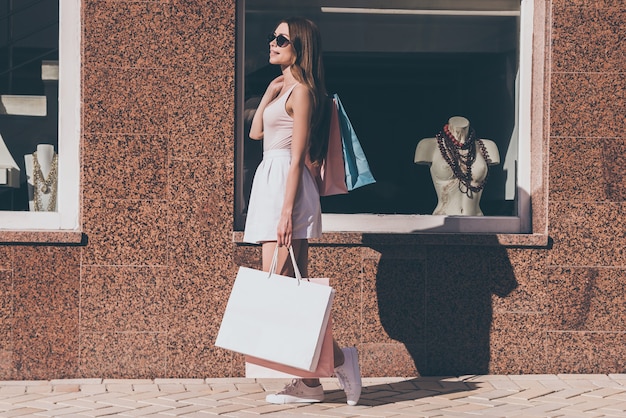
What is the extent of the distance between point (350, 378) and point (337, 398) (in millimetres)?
254

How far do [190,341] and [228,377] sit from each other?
33cm

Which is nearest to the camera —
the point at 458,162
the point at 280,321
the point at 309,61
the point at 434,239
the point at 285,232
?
the point at 280,321

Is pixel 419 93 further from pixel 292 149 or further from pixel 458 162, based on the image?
pixel 292 149

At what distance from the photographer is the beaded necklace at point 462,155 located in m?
7.54

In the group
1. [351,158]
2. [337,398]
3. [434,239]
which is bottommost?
[337,398]

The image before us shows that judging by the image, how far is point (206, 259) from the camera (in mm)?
6988

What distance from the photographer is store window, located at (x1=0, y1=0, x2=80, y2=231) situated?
709 centimetres

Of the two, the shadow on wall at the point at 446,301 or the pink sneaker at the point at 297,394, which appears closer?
the pink sneaker at the point at 297,394

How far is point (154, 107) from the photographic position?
6.96 metres

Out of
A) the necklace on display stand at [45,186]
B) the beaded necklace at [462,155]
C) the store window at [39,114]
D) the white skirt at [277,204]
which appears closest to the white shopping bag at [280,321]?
the white skirt at [277,204]

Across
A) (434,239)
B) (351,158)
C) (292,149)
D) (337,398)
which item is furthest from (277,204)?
(434,239)

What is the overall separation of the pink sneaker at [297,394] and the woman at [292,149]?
68 cm

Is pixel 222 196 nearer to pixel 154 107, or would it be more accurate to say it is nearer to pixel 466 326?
pixel 154 107

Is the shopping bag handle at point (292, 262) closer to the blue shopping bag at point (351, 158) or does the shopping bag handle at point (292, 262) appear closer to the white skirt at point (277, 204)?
the white skirt at point (277, 204)
